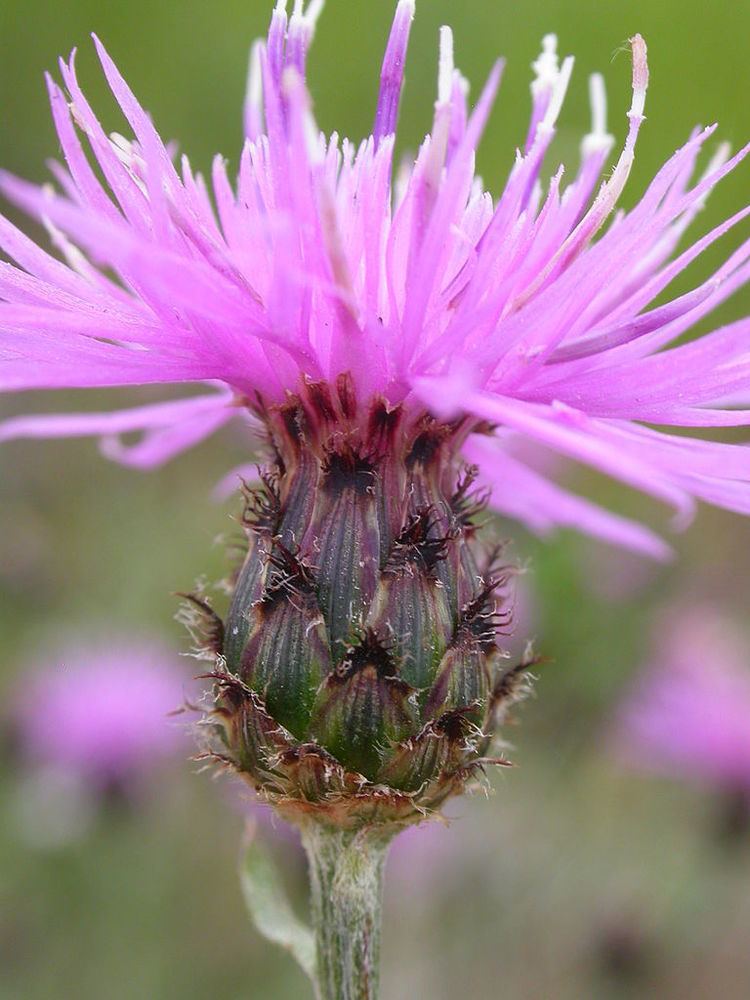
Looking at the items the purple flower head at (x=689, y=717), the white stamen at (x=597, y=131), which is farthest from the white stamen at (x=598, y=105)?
the purple flower head at (x=689, y=717)

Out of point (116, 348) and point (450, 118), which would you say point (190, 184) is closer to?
point (116, 348)

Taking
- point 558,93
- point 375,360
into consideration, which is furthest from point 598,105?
point 375,360

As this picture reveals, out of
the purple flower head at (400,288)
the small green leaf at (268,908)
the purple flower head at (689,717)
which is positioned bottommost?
the purple flower head at (689,717)

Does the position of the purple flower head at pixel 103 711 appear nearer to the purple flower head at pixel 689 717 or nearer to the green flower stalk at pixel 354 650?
the purple flower head at pixel 689 717

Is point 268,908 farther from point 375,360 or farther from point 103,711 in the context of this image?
point 103,711

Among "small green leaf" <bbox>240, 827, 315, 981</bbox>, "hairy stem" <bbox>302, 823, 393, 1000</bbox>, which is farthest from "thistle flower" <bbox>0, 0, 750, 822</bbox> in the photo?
"small green leaf" <bbox>240, 827, 315, 981</bbox>

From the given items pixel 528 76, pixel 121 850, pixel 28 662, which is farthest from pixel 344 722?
pixel 528 76

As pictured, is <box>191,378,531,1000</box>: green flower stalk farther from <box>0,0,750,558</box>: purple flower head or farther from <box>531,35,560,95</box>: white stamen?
<box>531,35,560,95</box>: white stamen
